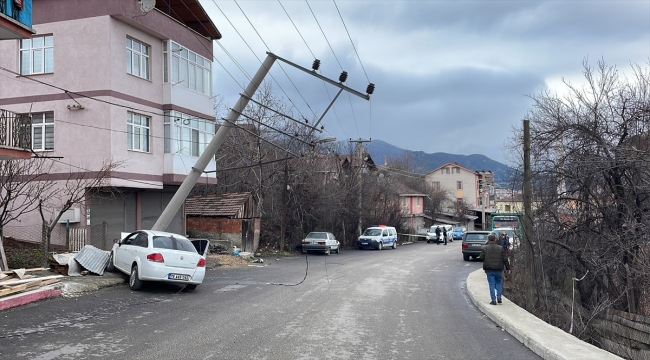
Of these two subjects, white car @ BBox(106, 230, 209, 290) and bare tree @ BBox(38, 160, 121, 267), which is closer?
white car @ BBox(106, 230, 209, 290)

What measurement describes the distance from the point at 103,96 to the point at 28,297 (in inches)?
427

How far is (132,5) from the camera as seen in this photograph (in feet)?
71.5

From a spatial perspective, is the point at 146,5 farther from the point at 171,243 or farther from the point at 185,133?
the point at 171,243

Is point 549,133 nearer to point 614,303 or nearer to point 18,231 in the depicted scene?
point 614,303

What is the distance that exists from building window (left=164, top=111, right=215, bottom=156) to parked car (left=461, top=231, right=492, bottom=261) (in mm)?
15787

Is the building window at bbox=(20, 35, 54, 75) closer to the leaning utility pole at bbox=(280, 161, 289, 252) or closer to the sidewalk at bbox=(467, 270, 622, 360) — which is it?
the leaning utility pole at bbox=(280, 161, 289, 252)

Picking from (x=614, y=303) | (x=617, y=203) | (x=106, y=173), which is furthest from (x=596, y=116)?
(x=106, y=173)

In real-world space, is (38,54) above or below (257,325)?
above

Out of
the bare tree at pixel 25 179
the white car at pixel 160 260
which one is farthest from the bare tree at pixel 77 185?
the white car at pixel 160 260

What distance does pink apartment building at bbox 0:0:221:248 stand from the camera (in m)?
21.2

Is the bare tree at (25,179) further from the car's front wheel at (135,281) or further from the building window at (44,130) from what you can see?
the car's front wheel at (135,281)

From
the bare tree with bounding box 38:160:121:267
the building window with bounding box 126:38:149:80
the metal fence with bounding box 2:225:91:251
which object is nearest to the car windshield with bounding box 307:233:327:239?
the bare tree with bounding box 38:160:121:267

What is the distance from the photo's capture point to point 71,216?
72.1ft

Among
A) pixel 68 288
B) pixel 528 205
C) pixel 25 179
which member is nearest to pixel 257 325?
pixel 68 288
